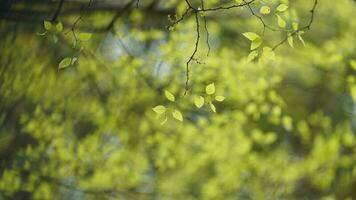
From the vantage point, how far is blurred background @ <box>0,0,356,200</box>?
638cm

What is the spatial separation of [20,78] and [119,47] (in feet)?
3.22

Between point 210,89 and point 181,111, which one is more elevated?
point 210,89

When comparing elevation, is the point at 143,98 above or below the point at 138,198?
above

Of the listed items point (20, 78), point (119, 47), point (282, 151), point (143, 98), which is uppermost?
point (20, 78)

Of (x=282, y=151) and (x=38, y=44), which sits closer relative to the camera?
(x=38, y=44)

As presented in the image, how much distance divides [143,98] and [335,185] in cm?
196

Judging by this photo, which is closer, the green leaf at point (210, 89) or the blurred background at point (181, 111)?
the green leaf at point (210, 89)

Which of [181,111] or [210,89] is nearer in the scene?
[210,89]

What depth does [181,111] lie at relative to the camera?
662cm

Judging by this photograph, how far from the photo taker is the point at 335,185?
653 cm

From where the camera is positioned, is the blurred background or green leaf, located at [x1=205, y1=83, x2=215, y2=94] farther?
the blurred background

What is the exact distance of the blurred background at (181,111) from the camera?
6383 mm

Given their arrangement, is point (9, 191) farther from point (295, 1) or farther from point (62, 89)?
point (295, 1)

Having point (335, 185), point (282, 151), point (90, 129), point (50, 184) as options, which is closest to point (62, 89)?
point (90, 129)
